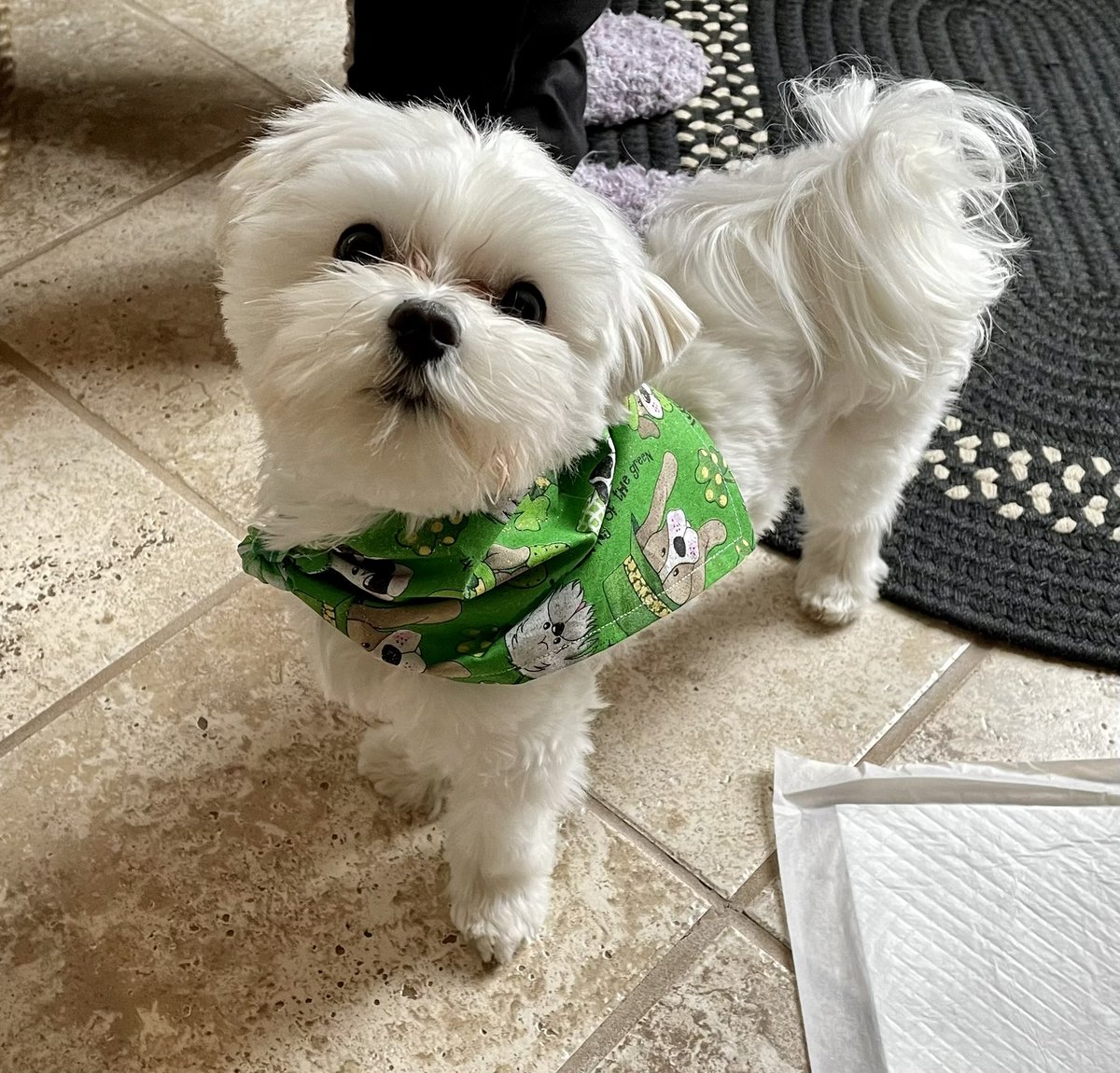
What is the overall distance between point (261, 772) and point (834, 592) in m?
0.80

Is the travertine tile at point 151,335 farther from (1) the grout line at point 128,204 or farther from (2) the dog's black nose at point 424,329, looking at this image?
(2) the dog's black nose at point 424,329

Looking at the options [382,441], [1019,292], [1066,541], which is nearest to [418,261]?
[382,441]

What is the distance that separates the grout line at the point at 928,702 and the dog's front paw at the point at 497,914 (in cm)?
47

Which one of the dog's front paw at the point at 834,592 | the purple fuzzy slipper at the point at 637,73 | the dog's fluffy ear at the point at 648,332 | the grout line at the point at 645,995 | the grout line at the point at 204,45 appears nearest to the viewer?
the dog's fluffy ear at the point at 648,332

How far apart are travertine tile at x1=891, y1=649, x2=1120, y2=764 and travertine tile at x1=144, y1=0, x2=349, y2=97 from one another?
62.6 inches

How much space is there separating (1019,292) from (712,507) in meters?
1.05

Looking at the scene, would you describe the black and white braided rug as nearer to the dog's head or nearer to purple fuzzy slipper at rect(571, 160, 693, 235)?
purple fuzzy slipper at rect(571, 160, 693, 235)

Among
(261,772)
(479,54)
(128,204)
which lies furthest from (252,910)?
(128,204)

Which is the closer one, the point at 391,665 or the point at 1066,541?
the point at 391,665

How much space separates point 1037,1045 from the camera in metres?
1.22

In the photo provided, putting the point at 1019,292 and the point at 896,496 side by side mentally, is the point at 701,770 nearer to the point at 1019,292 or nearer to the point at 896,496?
the point at 896,496

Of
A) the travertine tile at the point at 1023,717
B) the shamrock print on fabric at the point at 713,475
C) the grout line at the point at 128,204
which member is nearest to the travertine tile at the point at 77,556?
the grout line at the point at 128,204

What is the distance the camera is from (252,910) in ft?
4.22

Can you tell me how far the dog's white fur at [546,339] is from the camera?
2.77 feet
